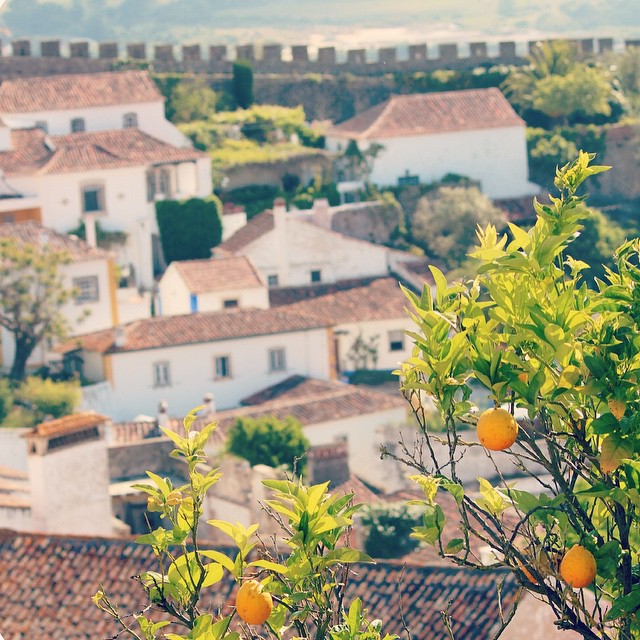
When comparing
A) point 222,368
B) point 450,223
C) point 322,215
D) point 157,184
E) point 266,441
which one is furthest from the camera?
point 450,223

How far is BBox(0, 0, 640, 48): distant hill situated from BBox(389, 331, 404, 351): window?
21.4 metres

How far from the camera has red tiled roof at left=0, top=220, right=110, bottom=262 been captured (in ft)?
94.5

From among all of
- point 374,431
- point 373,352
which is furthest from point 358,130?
point 374,431

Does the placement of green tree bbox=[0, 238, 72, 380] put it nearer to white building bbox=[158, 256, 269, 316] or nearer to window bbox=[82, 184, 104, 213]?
white building bbox=[158, 256, 269, 316]

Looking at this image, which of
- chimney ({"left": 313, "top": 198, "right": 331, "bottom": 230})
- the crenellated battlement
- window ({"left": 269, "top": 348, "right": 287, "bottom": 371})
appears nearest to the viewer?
window ({"left": 269, "top": 348, "right": 287, "bottom": 371})

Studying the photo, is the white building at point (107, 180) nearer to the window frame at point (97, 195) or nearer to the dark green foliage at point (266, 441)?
the window frame at point (97, 195)

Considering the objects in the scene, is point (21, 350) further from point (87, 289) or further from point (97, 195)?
point (97, 195)

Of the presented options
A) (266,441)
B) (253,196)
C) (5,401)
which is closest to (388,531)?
(266,441)

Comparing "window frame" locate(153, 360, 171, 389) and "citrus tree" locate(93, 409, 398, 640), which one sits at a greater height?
"citrus tree" locate(93, 409, 398, 640)

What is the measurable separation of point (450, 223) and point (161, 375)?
Result: 9.85 metres

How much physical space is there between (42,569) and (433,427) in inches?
474

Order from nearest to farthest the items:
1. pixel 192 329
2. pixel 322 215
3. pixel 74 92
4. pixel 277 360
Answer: pixel 192 329 → pixel 277 360 → pixel 322 215 → pixel 74 92

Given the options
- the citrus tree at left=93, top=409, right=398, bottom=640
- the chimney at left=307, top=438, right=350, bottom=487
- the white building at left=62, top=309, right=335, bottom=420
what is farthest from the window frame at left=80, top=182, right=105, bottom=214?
the citrus tree at left=93, top=409, right=398, bottom=640

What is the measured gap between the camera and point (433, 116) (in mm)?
39094
